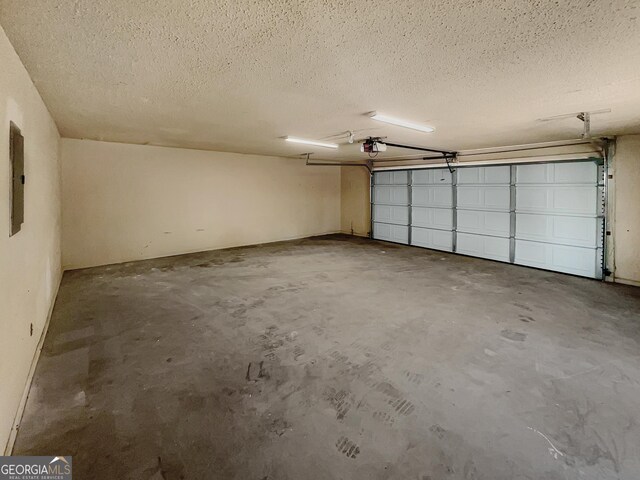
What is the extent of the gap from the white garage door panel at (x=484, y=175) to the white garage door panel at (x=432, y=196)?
399 mm

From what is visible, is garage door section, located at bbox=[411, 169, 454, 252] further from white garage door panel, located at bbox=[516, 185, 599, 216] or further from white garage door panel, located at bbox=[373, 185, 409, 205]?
white garage door panel, located at bbox=[516, 185, 599, 216]

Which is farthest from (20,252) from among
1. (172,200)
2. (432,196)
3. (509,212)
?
(432,196)

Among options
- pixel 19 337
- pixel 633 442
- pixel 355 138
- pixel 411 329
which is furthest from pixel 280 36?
pixel 355 138

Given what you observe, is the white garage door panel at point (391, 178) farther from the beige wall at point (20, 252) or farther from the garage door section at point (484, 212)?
the beige wall at point (20, 252)

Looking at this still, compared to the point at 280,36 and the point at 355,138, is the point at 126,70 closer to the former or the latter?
the point at 280,36

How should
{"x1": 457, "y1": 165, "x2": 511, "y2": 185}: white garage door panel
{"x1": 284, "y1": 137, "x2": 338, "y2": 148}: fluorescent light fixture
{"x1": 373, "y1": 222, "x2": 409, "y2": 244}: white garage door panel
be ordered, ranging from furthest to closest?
{"x1": 373, "y1": 222, "x2": 409, "y2": 244}: white garage door panel < {"x1": 457, "y1": 165, "x2": 511, "y2": 185}: white garage door panel < {"x1": 284, "y1": 137, "x2": 338, "y2": 148}: fluorescent light fixture

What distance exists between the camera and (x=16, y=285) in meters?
2.02

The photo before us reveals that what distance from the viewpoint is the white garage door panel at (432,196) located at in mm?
7229

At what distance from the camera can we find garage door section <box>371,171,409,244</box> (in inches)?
324

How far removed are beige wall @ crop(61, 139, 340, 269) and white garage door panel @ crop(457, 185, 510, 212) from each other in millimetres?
4232

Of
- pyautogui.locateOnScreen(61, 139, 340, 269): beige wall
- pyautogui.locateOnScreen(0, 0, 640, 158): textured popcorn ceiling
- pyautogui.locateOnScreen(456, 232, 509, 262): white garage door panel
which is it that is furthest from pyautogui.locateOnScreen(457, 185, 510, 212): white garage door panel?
pyautogui.locateOnScreen(61, 139, 340, 269): beige wall

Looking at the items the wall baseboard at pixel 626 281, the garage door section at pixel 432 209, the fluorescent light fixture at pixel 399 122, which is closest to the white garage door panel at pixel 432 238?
the garage door section at pixel 432 209

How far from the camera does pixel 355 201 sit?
32.2ft

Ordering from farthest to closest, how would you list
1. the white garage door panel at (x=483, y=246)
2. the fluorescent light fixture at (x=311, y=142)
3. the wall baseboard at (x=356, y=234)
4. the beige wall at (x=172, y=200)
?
the wall baseboard at (x=356, y=234), the white garage door panel at (x=483, y=246), the beige wall at (x=172, y=200), the fluorescent light fixture at (x=311, y=142)
